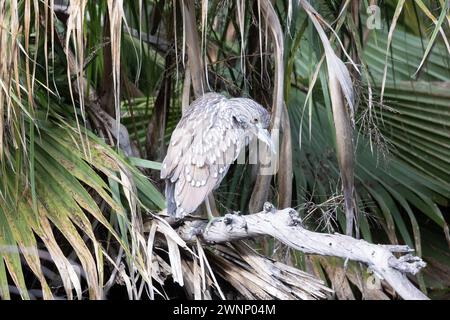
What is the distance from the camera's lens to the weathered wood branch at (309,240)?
2.04 meters

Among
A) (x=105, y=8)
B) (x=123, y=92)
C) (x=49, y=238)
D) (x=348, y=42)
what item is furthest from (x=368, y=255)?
(x=123, y=92)

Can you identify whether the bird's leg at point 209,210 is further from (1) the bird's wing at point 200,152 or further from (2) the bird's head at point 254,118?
(2) the bird's head at point 254,118

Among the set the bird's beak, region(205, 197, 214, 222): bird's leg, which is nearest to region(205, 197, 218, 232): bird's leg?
region(205, 197, 214, 222): bird's leg

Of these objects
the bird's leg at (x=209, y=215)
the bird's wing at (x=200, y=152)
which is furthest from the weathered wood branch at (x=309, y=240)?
the bird's wing at (x=200, y=152)

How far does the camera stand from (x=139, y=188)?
3.06m

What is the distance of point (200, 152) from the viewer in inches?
123

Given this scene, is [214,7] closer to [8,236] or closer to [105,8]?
[105,8]

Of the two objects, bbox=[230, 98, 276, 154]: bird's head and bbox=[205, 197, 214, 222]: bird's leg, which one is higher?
bbox=[230, 98, 276, 154]: bird's head

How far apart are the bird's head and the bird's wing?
6cm

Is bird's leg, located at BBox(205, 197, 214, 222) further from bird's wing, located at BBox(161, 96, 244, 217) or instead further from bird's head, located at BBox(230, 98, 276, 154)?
bird's head, located at BBox(230, 98, 276, 154)

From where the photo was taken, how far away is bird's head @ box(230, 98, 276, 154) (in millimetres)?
3090

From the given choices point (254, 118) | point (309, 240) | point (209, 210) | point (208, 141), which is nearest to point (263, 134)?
point (254, 118)

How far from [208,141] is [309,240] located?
89 cm

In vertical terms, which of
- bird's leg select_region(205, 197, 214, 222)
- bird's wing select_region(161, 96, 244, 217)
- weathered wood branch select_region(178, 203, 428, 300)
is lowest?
bird's leg select_region(205, 197, 214, 222)
